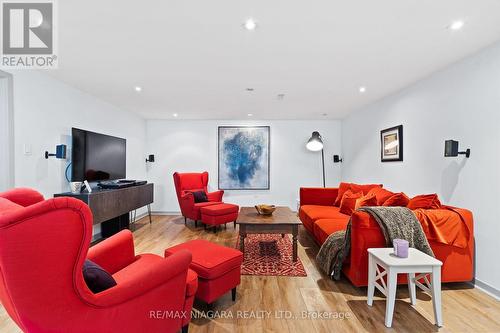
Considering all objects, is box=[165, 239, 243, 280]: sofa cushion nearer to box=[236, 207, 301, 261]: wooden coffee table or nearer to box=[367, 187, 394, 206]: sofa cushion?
box=[236, 207, 301, 261]: wooden coffee table

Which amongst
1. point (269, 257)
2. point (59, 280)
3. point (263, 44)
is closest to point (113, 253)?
point (59, 280)

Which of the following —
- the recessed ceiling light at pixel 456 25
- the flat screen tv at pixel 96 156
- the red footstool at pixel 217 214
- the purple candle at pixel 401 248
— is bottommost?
the red footstool at pixel 217 214

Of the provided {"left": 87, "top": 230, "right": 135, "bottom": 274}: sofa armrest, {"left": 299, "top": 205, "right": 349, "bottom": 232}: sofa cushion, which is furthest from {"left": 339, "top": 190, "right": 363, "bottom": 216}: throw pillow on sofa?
{"left": 87, "top": 230, "right": 135, "bottom": 274}: sofa armrest

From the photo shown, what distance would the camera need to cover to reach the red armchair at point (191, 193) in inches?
171

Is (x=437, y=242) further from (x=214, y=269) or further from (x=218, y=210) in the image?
(x=218, y=210)

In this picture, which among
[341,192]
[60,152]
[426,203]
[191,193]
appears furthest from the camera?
[191,193]

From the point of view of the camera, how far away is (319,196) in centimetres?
414

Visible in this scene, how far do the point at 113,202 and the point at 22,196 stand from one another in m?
2.13

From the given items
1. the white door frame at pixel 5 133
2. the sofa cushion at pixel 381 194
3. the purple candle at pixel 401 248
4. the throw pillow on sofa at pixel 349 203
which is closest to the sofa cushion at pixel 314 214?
the throw pillow on sofa at pixel 349 203

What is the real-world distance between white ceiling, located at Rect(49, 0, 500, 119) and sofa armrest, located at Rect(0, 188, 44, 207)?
1297 mm

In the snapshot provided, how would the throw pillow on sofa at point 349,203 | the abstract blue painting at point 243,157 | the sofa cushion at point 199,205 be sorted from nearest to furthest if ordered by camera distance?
the throw pillow on sofa at point 349,203, the sofa cushion at point 199,205, the abstract blue painting at point 243,157

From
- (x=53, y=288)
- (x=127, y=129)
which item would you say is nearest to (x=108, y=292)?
(x=53, y=288)

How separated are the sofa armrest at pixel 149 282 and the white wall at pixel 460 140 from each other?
8.80ft

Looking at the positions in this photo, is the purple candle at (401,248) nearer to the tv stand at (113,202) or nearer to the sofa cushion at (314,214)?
the sofa cushion at (314,214)
